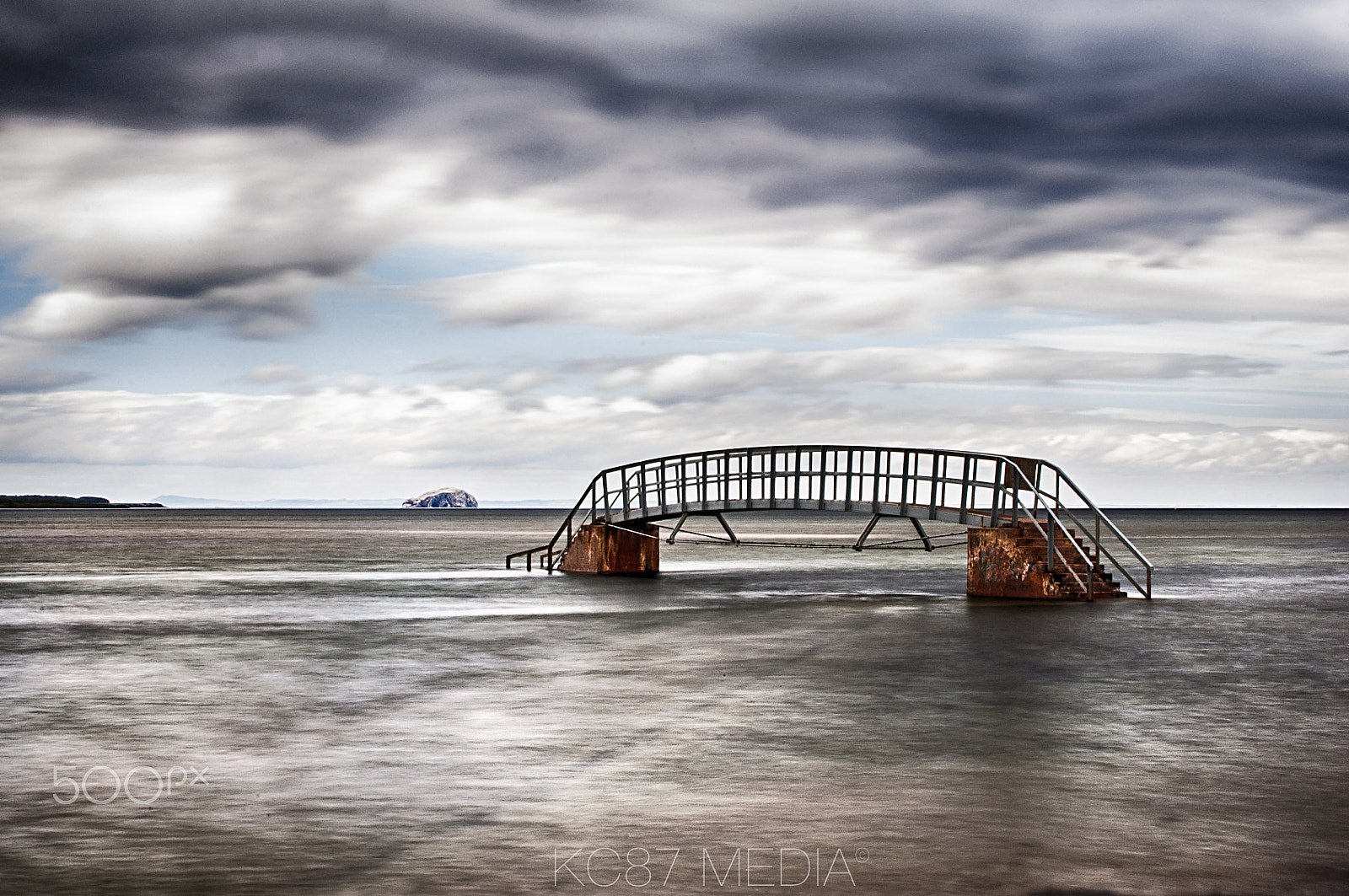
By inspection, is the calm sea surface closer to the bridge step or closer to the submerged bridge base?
the bridge step

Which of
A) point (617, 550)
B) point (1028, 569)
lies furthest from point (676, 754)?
point (617, 550)

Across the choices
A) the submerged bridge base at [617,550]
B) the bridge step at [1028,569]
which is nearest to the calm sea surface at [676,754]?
the bridge step at [1028,569]

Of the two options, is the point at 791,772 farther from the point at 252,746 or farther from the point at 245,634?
the point at 245,634

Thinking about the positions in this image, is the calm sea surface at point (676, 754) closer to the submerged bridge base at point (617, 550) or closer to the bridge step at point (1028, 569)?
the bridge step at point (1028, 569)

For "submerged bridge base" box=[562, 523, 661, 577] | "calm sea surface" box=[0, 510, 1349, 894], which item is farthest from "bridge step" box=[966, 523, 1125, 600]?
"submerged bridge base" box=[562, 523, 661, 577]

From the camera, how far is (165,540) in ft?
307

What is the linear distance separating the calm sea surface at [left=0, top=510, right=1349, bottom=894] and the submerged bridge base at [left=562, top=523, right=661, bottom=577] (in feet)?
44.4

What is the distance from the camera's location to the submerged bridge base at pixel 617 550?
40719mm

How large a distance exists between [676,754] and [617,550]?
30.0 metres

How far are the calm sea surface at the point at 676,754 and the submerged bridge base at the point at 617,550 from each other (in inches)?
533

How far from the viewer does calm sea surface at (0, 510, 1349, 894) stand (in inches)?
296

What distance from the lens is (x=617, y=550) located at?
135 feet

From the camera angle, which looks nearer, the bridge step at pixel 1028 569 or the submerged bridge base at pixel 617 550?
the bridge step at pixel 1028 569

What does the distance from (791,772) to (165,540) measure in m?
91.0
